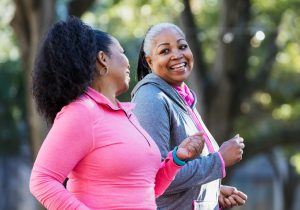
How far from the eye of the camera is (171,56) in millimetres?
4488

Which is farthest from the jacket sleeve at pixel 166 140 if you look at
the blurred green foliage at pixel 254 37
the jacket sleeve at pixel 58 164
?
the blurred green foliage at pixel 254 37

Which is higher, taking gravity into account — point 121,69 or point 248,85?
point 121,69

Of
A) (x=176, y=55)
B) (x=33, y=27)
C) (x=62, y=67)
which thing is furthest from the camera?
(x=33, y=27)

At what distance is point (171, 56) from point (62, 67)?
3.45 ft

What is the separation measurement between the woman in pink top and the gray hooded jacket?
0.44m

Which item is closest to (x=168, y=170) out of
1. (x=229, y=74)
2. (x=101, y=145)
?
(x=101, y=145)

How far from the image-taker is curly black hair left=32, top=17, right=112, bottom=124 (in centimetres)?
354

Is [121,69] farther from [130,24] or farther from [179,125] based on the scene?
[130,24]

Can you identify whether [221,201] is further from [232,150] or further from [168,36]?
[168,36]

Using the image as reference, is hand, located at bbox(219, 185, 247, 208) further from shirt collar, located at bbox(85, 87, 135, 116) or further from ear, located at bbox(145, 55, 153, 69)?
shirt collar, located at bbox(85, 87, 135, 116)

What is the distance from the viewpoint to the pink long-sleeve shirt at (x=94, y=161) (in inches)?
133

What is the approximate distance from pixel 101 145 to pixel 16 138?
2129 centimetres

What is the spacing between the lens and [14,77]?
2264 centimetres

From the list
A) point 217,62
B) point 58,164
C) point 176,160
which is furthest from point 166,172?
point 217,62
